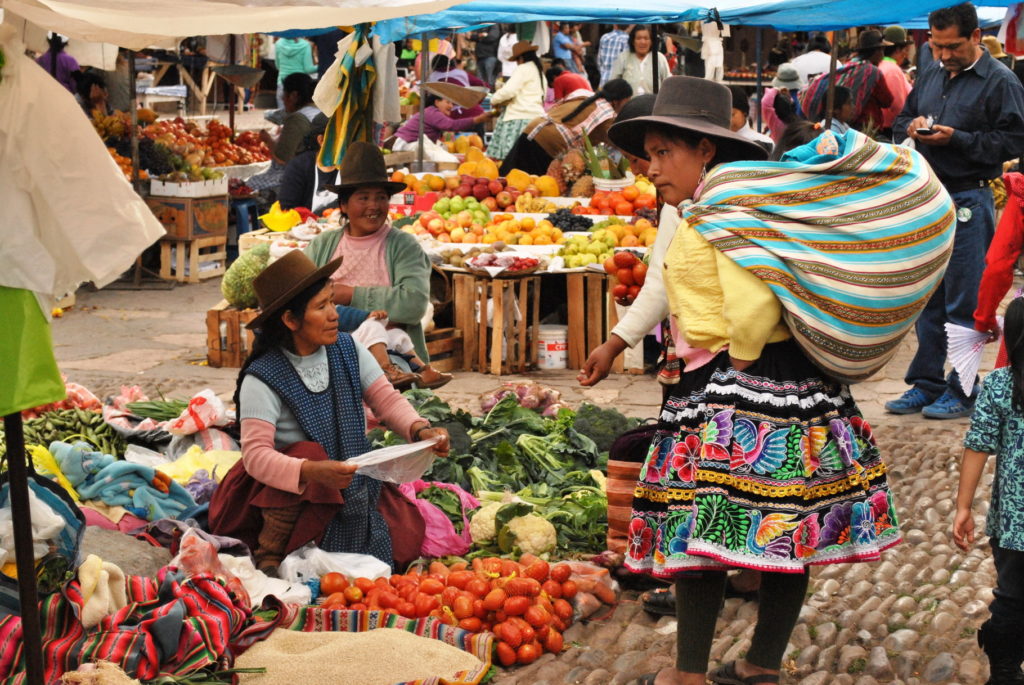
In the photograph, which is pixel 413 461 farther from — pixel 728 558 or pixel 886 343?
pixel 886 343

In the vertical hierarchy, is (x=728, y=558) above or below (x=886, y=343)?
below

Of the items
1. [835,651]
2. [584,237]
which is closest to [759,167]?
[835,651]

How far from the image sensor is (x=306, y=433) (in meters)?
4.83

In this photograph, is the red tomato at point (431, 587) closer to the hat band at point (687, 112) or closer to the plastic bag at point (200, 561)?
the plastic bag at point (200, 561)

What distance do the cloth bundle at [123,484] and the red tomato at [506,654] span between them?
67.3 inches

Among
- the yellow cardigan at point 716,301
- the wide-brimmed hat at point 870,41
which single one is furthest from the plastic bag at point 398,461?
the wide-brimmed hat at point 870,41

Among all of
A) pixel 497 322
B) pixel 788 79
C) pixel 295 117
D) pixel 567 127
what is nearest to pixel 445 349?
pixel 497 322

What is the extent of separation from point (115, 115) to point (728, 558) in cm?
1144

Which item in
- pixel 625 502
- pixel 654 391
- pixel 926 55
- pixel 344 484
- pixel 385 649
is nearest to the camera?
pixel 385 649

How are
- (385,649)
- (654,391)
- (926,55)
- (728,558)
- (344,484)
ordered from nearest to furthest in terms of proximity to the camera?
(728,558)
(385,649)
(344,484)
(654,391)
(926,55)

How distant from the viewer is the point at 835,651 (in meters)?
4.29

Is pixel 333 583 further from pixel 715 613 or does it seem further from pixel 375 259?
pixel 375 259

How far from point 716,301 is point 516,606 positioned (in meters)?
1.42

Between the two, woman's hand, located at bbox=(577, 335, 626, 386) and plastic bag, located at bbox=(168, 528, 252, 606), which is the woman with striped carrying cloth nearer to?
woman's hand, located at bbox=(577, 335, 626, 386)
